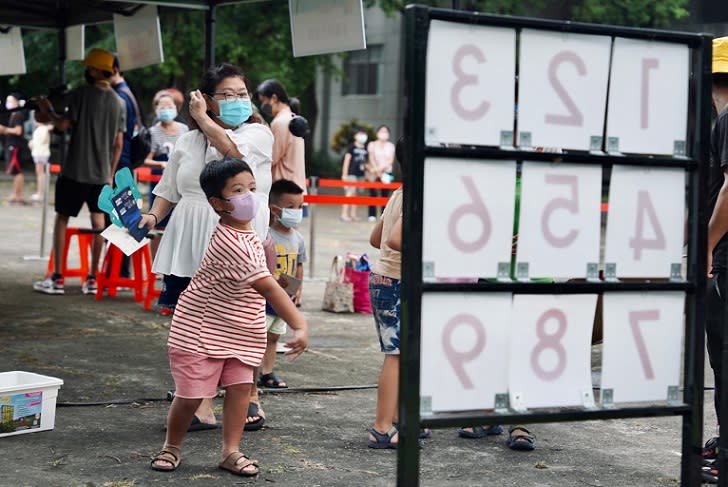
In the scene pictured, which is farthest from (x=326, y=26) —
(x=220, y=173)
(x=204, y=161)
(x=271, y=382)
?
(x=220, y=173)

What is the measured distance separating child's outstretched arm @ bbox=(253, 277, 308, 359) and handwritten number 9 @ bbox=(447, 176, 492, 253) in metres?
1.08

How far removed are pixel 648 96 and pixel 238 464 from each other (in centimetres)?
231

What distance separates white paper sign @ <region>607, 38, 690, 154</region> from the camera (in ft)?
12.2

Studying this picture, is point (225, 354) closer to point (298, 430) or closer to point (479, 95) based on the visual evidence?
A: point (298, 430)

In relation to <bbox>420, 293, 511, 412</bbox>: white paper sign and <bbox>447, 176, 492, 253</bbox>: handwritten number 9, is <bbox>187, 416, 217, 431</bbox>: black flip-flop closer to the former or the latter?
<bbox>420, 293, 511, 412</bbox>: white paper sign

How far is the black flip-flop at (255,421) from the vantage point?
18.5 feet

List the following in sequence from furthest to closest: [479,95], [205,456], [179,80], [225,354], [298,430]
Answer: [179,80]
[298,430]
[205,456]
[225,354]
[479,95]

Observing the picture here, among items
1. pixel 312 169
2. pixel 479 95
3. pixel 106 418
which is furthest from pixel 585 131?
pixel 312 169

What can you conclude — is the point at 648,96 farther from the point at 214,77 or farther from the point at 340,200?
the point at 340,200

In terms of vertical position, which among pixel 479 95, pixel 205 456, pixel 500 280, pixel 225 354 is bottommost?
pixel 205 456

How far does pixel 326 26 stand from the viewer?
742 cm

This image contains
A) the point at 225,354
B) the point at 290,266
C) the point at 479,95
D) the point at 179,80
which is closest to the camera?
the point at 479,95

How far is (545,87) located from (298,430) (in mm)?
2700

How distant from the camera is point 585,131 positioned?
3.68 m
